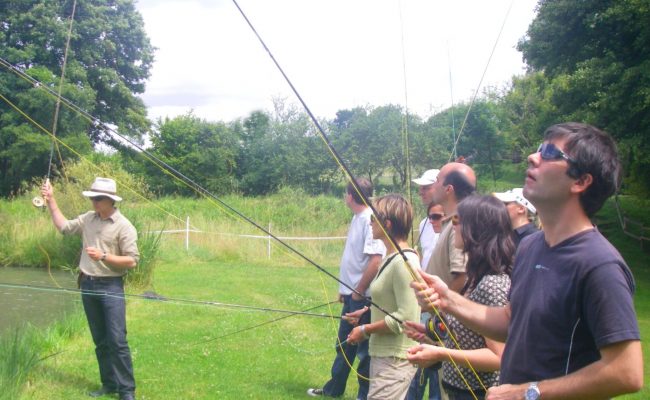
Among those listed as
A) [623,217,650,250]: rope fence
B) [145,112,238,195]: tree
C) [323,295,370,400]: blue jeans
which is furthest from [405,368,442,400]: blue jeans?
[623,217,650,250]: rope fence

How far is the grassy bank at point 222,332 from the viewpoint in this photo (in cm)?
594

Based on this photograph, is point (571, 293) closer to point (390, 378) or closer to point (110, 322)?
point (390, 378)

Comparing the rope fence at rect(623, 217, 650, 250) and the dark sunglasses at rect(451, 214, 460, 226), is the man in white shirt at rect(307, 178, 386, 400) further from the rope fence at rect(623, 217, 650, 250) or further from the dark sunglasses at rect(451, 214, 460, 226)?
the rope fence at rect(623, 217, 650, 250)

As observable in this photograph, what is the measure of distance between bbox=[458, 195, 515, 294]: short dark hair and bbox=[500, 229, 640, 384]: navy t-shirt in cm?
68

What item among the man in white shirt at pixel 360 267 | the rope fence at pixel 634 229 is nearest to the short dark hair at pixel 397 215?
the man in white shirt at pixel 360 267

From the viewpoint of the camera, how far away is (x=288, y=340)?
775cm

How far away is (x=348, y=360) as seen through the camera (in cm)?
544

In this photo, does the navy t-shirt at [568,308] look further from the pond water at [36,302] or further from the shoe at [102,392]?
the pond water at [36,302]

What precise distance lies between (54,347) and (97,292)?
232 cm

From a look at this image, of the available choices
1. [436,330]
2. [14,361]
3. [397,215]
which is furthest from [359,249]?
[14,361]

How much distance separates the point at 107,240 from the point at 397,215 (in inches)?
105

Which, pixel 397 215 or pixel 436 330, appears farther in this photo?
pixel 397 215

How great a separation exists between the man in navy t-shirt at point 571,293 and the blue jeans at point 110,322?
383 centimetres

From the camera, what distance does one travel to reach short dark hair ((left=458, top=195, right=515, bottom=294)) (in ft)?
9.44
